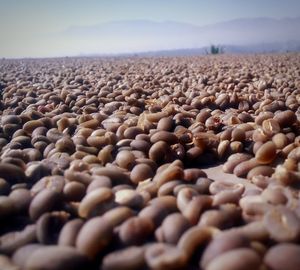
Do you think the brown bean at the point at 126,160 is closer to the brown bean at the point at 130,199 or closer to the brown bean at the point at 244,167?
the brown bean at the point at 130,199

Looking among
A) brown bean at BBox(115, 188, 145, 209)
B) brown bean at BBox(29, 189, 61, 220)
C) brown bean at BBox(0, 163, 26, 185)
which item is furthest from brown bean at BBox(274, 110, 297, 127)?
brown bean at BBox(0, 163, 26, 185)

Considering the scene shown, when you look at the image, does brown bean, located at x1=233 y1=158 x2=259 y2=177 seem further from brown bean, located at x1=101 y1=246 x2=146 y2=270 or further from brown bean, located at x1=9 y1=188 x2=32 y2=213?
brown bean, located at x1=9 y1=188 x2=32 y2=213

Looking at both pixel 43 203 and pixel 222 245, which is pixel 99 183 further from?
pixel 222 245

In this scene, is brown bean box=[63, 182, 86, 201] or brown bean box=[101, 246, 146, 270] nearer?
brown bean box=[101, 246, 146, 270]

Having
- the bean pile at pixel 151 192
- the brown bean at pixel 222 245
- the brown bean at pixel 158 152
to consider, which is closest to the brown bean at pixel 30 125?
the bean pile at pixel 151 192

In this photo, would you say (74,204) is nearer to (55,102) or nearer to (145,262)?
(145,262)

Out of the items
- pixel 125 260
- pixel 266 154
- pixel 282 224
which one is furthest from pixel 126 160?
pixel 282 224

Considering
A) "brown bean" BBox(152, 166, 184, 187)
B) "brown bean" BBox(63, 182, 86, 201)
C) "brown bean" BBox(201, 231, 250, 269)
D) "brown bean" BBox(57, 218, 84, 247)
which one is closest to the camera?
"brown bean" BBox(201, 231, 250, 269)

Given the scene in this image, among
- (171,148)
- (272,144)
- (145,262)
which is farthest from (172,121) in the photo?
(145,262)

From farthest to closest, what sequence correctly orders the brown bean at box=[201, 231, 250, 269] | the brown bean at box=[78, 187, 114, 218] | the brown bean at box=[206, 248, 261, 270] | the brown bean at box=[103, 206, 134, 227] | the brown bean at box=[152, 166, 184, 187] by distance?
the brown bean at box=[152, 166, 184, 187] < the brown bean at box=[78, 187, 114, 218] < the brown bean at box=[103, 206, 134, 227] < the brown bean at box=[201, 231, 250, 269] < the brown bean at box=[206, 248, 261, 270]
